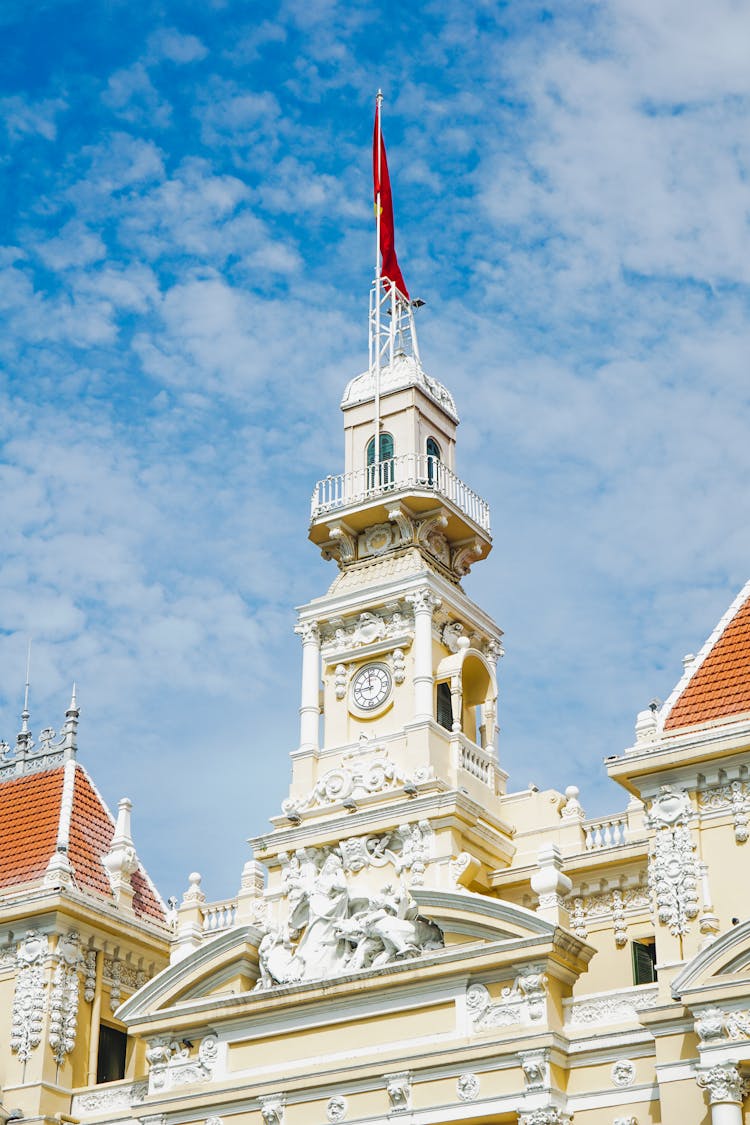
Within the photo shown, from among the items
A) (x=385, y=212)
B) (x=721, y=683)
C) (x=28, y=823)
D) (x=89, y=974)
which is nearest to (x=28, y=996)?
(x=89, y=974)

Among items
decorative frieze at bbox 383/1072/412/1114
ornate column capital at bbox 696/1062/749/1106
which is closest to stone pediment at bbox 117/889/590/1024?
decorative frieze at bbox 383/1072/412/1114

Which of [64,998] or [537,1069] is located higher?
[64,998]

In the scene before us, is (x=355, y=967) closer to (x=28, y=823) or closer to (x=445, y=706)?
(x=445, y=706)

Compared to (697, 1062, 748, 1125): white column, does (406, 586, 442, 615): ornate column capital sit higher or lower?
higher

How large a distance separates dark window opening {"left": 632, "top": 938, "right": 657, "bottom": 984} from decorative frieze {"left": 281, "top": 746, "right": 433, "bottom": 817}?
18.1 feet

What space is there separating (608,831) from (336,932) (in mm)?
6199

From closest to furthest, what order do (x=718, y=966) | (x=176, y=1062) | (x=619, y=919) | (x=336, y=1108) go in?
(x=718, y=966)
(x=336, y=1108)
(x=619, y=919)
(x=176, y=1062)

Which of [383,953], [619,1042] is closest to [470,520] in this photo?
[383,953]

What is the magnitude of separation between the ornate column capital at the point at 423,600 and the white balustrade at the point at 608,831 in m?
6.20

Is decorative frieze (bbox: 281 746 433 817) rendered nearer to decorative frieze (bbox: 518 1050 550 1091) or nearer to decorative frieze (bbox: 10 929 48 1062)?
decorative frieze (bbox: 10 929 48 1062)

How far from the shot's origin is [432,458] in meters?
45.7

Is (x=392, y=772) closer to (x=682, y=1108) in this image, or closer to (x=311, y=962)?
(x=311, y=962)

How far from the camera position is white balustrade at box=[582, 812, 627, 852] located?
39.3 metres

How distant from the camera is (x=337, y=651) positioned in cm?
4347
